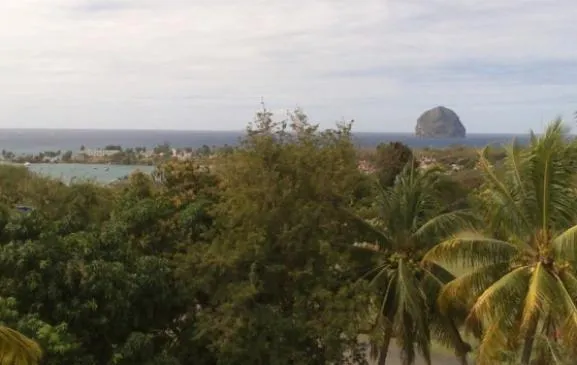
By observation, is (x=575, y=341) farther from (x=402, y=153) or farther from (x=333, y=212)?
(x=402, y=153)

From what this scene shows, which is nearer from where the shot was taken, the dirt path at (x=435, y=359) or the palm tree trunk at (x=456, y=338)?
the palm tree trunk at (x=456, y=338)

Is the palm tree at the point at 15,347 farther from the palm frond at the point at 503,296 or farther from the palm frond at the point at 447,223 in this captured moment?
the palm frond at the point at 447,223

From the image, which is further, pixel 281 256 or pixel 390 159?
pixel 390 159

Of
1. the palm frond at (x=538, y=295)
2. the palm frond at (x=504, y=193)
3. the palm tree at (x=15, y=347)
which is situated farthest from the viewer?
the palm frond at (x=504, y=193)

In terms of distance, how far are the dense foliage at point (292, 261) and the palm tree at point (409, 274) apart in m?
0.04

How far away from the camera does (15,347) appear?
31.4 ft

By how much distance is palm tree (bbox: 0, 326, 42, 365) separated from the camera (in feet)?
31.2

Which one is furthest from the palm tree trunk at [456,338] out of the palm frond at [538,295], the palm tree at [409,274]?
the palm frond at [538,295]

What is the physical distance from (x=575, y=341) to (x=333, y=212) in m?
6.28

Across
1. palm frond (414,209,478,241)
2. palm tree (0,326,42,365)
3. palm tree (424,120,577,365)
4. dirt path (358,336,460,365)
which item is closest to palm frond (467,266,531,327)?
palm tree (424,120,577,365)

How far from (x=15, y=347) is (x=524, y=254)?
908 cm

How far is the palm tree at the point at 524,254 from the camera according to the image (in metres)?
11.9

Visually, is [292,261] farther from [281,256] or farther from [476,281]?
[476,281]

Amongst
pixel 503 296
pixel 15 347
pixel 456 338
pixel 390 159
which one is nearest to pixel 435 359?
pixel 456 338
